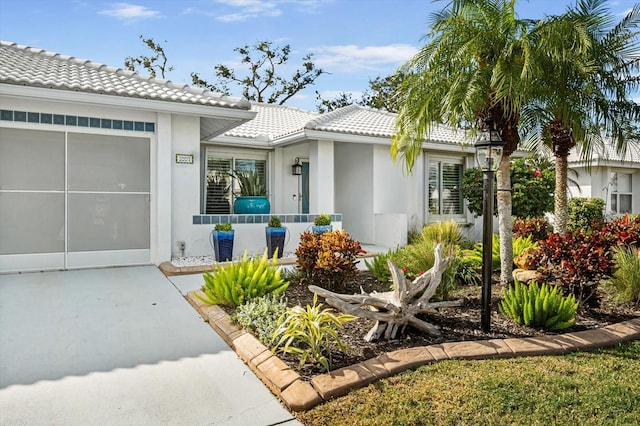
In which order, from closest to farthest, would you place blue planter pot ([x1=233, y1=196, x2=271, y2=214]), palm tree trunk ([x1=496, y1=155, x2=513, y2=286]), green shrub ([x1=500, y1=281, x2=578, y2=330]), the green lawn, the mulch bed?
the green lawn < the mulch bed < green shrub ([x1=500, y1=281, x2=578, y2=330]) < palm tree trunk ([x1=496, y1=155, x2=513, y2=286]) < blue planter pot ([x1=233, y1=196, x2=271, y2=214])

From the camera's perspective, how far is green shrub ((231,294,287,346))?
15.2 ft

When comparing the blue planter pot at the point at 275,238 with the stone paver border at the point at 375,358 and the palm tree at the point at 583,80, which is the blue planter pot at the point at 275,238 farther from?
the palm tree at the point at 583,80

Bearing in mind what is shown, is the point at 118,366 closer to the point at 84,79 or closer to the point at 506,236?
the point at 506,236

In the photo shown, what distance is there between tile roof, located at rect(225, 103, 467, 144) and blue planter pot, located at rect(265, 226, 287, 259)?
9.67 feet

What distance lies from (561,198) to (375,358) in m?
6.60

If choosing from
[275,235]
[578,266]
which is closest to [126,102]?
[275,235]

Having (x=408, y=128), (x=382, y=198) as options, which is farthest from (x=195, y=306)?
(x=382, y=198)

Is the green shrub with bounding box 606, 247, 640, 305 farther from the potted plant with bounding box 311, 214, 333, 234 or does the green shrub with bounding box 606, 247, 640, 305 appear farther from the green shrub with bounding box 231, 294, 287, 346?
the potted plant with bounding box 311, 214, 333, 234

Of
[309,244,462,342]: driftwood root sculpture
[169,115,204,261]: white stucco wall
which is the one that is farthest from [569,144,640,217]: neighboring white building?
[309,244,462,342]: driftwood root sculpture

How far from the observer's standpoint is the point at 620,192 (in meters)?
18.6

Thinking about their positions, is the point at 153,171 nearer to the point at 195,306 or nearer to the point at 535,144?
the point at 195,306

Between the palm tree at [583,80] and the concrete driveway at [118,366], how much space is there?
17.6 feet

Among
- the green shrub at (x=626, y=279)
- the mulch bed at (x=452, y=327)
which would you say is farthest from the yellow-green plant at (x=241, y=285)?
the green shrub at (x=626, y=279)

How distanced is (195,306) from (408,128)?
4183mm
